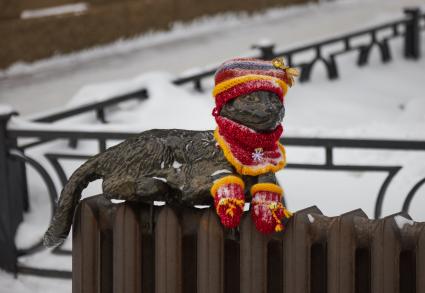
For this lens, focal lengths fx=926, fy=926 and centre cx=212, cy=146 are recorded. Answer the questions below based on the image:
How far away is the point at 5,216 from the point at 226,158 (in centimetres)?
241

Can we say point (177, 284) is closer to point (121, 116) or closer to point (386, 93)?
point (121, 116)

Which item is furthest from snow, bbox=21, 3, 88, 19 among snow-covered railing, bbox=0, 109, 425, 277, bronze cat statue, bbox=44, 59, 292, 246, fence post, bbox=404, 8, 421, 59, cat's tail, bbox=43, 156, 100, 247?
bronze cat statue, bbox=44, 59, 292, 246

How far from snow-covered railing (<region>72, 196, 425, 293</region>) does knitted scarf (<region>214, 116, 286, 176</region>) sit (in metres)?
0.17

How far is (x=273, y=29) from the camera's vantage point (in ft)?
48.4

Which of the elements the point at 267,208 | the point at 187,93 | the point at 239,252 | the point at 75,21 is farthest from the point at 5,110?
the point at 75,21

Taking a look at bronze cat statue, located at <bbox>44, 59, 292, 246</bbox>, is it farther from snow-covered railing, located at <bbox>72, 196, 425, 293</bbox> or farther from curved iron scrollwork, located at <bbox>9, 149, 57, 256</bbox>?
curved iron scrollwork, located at <bbox>9, 149, 57, 256</bbox>

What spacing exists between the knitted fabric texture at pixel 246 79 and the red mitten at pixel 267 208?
29 cm

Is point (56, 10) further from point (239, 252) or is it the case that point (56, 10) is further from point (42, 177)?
point (239, 252)

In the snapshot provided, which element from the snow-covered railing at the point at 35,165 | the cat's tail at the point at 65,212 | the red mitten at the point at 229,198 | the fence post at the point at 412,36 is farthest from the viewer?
the fence post at the point at 412,36

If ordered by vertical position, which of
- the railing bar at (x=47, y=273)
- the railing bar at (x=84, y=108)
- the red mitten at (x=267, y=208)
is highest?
the railing bar at (x=84, y=108)

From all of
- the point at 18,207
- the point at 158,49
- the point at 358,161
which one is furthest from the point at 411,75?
the point at 18,207

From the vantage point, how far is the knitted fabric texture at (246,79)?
2.88 metres

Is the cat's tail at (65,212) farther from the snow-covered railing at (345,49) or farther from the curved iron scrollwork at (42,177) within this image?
the snow-covered railing at (345,49)

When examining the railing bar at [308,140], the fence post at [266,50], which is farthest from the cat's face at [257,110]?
the fence post at [266,50]
